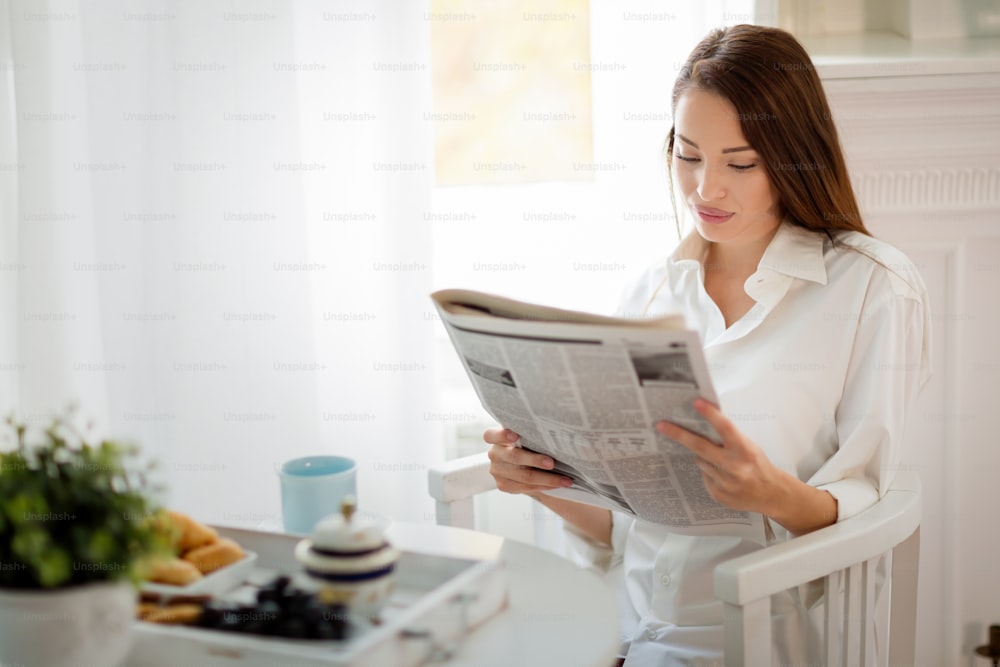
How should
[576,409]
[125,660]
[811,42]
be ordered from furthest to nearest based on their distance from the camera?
[811,42] → [576,409] → [125,660]

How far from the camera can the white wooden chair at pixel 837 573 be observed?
39.8 inches

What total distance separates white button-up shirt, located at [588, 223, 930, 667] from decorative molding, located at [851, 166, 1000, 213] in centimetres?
28

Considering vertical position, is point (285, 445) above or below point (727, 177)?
below

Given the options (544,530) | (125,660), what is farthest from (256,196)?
(125,660)

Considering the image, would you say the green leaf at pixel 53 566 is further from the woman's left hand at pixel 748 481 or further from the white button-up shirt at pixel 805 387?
the white button-up shirt at pixel 805 387

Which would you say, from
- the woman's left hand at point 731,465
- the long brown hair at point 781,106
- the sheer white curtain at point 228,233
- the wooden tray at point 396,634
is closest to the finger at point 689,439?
the woman's left hand at point 731,465

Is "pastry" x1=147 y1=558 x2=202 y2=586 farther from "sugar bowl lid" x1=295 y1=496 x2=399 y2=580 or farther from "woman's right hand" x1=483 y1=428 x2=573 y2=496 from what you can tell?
"woman's right hand" x1=483 y1=428 x2=573 y2=496

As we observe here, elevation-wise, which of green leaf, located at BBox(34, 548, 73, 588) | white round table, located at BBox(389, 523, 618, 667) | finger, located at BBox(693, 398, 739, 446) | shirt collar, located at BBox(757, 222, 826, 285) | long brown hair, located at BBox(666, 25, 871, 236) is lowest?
white round table, located at BBox(389, 523, 618, 667)

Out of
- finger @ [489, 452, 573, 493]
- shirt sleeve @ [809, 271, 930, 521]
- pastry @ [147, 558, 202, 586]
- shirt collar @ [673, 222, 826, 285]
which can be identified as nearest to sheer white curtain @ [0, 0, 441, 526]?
finger @ [489, 452, 573, 493]

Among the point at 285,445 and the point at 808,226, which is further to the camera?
the point at 285,445

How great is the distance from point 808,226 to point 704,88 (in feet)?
0.80

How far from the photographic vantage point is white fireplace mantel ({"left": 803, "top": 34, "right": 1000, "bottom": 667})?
5.04ft

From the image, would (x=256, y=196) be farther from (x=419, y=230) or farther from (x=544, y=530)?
(x=544, y=530)

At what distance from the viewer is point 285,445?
1.86 metres
